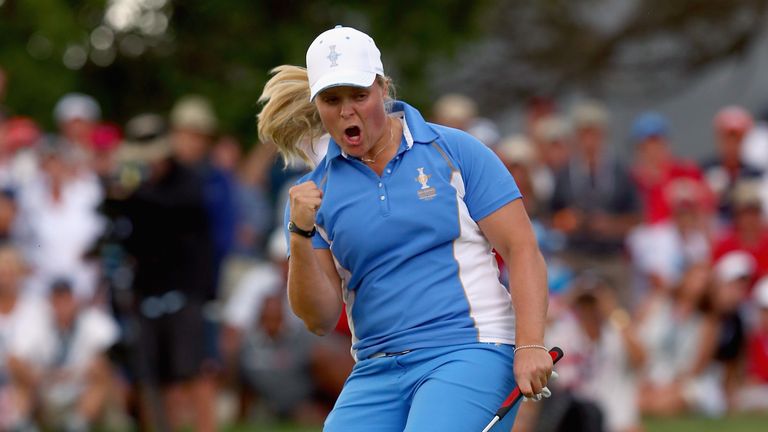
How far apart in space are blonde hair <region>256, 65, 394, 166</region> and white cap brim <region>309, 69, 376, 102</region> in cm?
39

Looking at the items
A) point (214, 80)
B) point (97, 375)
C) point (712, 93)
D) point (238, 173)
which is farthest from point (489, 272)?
point (712, 93)

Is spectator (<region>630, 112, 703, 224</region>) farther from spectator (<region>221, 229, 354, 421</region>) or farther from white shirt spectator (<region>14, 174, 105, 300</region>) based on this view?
white shirt spectator (<region>14, 174, 105, 300</region>)

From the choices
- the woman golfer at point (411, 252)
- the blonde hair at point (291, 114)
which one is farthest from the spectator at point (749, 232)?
the woman golfer at point (411, 252)

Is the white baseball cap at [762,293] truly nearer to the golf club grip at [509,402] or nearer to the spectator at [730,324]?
the spectator at [730,324]

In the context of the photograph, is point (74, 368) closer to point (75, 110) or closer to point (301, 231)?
point (75, 110)

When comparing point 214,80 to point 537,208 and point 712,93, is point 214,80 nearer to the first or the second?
point 537,208

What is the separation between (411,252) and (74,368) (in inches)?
243

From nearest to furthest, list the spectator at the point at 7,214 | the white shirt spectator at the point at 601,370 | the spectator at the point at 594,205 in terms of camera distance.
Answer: the white shirt spectator at the point at 601,370
the spectator at the point at 7,214
the spectator at the point at 594,205

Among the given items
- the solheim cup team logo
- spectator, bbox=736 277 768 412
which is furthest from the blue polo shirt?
spectator, bbox=736 277 768 412

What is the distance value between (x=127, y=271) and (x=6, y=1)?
13.3 ft

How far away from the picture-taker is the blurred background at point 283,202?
9773 millimetres

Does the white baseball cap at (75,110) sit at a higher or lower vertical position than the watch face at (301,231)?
higher

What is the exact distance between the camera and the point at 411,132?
522 centimetres

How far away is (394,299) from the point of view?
5.09 metres
